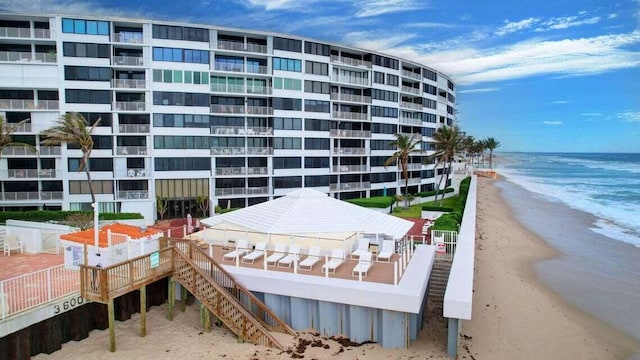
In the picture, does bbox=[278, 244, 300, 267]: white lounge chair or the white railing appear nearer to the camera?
the white railing

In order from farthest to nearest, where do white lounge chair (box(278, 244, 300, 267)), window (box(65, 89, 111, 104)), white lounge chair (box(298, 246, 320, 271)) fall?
1. window (box(65, 89, 111, 104))
2. white lounge chair (box(278, 244, 300, 267))
3. white lounge chair (box(298, 246, 320, 271))

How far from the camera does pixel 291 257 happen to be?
56.7 feet

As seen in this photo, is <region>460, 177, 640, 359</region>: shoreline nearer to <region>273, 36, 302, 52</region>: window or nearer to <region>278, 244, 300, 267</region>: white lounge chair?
<region>278, 244, 300, 267</region>: white lounge chair

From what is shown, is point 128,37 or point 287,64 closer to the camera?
point 128,37

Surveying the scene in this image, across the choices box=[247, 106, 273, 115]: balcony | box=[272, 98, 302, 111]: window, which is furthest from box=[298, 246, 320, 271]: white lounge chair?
box=[272, 98, 302, 111]: window

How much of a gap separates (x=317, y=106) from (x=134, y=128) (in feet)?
59.5

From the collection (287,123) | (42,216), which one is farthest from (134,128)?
(287,123)

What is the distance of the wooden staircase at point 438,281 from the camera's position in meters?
19.2

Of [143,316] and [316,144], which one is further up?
[316,144]

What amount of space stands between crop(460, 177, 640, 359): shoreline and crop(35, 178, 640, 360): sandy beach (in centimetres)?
4

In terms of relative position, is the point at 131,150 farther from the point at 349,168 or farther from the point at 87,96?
the point at 349,168

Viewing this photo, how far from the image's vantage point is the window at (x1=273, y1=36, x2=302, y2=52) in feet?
140

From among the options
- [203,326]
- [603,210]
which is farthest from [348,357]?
[603,210]

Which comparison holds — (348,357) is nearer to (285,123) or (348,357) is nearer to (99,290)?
(99,290)
